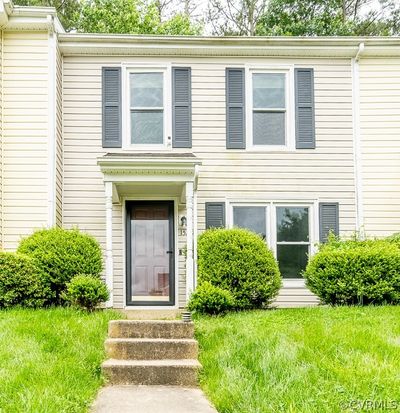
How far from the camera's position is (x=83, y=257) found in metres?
8.03

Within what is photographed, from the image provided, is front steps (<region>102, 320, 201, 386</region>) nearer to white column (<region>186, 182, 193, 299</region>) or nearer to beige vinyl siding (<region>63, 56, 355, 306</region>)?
white column (<region>186, 182, 193, 299</region>)

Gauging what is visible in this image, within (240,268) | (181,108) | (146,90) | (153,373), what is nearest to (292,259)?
(240,268)

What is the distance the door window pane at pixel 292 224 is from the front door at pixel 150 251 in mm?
1968

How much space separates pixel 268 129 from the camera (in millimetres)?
10211

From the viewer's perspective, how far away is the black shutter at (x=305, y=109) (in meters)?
10.1

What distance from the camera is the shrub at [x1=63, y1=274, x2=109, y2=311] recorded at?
7.34 meters

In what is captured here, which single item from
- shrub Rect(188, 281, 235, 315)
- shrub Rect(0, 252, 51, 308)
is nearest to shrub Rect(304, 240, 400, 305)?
shrub Rect(188, 281, 235, 315)

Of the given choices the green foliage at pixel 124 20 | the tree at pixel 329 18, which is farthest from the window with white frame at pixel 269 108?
the tree at pixel 329 18

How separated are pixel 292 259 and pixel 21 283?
481 cm

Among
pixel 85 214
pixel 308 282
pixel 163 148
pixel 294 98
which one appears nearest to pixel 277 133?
pixel 294 98

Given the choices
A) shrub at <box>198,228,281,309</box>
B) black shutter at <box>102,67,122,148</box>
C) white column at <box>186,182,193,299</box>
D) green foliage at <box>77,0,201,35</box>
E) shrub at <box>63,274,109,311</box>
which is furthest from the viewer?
green foliage at <box>77,0,201,35</box>

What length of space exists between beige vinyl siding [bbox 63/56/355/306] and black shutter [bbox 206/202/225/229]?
0.34ft

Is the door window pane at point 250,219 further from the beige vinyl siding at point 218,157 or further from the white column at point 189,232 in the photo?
the white column at point 189,232

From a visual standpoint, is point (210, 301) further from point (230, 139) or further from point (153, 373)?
point (230, 139)
